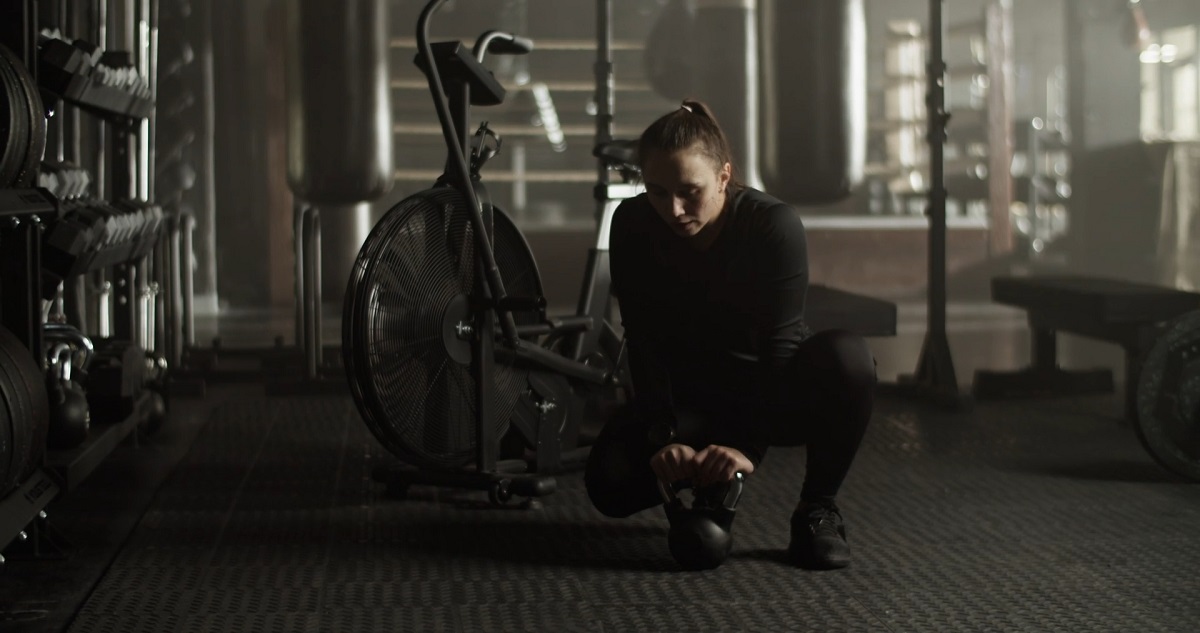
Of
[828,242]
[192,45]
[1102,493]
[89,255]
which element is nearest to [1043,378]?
[1102,493]

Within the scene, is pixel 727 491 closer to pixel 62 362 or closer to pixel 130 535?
pixel 130 535

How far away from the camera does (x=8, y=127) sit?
2066 millimetres

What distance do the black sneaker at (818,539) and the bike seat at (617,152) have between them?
1.18 m

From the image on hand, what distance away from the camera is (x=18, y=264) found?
2.21m

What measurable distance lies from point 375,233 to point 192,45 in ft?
15.4

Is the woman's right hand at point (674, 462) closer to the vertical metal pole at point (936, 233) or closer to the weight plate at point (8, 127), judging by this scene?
the weight plate at point (8, 127)

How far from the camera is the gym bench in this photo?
3.45m

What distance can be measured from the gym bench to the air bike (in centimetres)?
132

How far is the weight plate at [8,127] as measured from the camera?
2062 millimetres

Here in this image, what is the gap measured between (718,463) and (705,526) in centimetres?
11

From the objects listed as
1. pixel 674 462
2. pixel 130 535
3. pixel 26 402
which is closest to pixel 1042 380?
pixel 674 462

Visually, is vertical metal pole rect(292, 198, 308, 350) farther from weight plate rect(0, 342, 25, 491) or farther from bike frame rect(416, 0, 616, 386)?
weight plate rect(0, 342, 25, 491)

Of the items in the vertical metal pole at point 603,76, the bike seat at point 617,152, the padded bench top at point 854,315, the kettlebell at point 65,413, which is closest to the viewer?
the kettlebell at point 65,413

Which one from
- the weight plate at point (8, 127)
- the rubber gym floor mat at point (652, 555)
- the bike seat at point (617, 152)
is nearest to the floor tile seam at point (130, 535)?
the rubber gym floor mat at point (652, 555)
